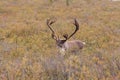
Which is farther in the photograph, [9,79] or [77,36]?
[77,36]

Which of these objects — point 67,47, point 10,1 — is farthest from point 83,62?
point 10,1

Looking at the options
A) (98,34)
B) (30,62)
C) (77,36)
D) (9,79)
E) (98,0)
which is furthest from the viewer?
(98,0)

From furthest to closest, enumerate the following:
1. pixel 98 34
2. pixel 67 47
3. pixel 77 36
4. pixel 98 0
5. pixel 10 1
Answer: pixel 98 0, pixel 10 1, pixel 98 34, pixel 77 36, pixel 67 47

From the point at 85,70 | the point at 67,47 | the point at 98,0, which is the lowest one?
the point at 98,0

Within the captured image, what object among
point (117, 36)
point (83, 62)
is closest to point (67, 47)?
point (83, 62)

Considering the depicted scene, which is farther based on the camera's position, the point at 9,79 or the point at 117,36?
the point at 117,36

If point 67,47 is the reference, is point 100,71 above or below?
above

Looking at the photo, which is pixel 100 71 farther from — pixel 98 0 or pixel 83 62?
pixel 98 0

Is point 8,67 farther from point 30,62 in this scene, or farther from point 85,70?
point 85,70

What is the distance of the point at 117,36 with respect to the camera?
14.9 m

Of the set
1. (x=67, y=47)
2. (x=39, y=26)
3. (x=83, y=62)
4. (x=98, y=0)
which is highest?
(x=83, y=62)

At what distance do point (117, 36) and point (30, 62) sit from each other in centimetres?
902

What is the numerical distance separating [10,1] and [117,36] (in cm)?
2234

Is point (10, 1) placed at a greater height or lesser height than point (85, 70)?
lesser
